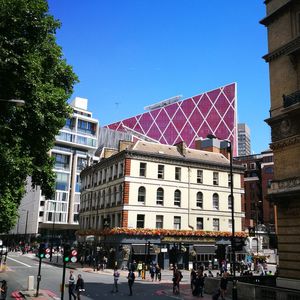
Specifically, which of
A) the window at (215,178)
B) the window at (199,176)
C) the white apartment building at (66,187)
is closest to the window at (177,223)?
the window at (199,176)

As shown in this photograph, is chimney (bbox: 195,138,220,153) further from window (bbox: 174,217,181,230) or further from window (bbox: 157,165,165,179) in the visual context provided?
window (bbox: 174,217,181,230)

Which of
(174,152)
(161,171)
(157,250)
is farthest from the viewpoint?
(174,152)

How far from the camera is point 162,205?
53688mm

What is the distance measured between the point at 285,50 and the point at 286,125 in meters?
5.02

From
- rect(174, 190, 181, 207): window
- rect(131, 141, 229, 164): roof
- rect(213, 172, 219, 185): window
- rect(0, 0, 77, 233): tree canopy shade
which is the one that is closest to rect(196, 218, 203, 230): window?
rect(174, 190, 181, 207): window

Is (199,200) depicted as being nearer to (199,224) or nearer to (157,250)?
(199,224)

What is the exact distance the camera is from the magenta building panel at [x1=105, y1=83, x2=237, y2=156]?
142 meters

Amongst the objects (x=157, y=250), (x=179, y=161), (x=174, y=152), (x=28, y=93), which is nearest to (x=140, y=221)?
(x=157, y=250)

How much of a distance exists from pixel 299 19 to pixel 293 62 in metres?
2.95

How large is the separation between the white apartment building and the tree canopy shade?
88.5m

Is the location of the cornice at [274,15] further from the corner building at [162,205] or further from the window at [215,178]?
the window at [215,178]

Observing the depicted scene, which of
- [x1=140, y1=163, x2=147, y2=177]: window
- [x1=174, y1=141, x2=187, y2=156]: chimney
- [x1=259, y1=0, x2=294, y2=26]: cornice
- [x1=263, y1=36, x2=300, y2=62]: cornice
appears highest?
[x1=259, y1=0, x2=294, y2=26]: cornice

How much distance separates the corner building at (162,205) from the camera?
5134 centimetres

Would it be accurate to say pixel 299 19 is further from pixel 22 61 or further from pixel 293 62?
pixel 22 61
